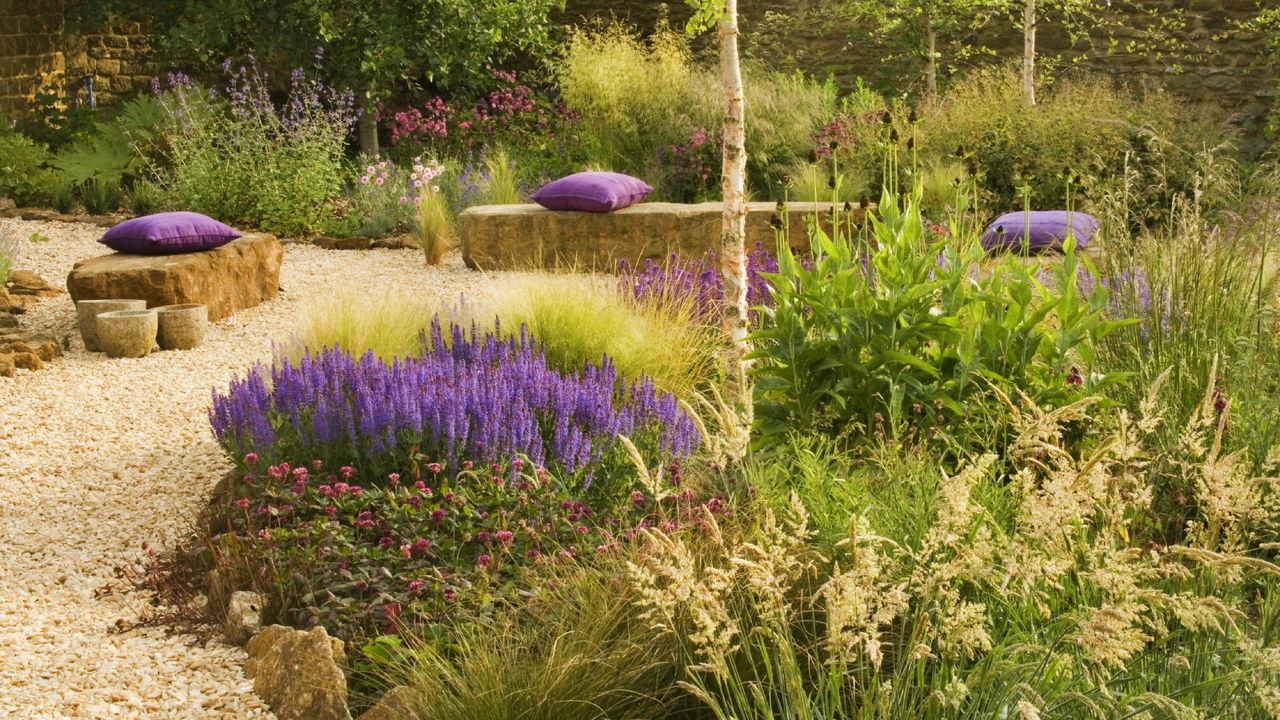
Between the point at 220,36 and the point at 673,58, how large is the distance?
Answer: 4.16 meters

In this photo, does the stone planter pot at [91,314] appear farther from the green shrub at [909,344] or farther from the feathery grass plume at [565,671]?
the feathery grass plume at [565,671]

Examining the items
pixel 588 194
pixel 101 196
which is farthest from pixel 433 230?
pixel 101 196

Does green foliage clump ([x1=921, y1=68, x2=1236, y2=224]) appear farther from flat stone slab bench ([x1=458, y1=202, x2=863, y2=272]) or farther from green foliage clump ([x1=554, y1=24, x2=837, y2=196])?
flat stone slab bench ([x1=458, y1=202, x2=863, y2=272])

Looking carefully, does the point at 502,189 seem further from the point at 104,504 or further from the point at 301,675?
the point at 301,675

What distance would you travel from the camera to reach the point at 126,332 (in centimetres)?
625

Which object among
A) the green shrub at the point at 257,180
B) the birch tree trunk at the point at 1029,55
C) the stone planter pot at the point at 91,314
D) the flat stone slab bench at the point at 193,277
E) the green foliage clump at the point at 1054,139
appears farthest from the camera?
the birch tree trunk at the point at 1029,55

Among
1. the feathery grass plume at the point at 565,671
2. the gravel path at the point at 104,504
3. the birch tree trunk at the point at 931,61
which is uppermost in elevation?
the birch tree trunk at the point at 931,61

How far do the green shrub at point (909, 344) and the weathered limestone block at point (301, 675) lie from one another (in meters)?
1.55

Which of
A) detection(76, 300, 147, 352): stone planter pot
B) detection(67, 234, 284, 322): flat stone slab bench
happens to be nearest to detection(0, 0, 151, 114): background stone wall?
detection(67, 234, 284, 322): flat stone slab bench

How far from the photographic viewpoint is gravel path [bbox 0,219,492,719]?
3.00 metres

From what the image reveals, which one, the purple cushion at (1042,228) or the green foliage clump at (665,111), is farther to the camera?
the green foliage clump at (665,111)

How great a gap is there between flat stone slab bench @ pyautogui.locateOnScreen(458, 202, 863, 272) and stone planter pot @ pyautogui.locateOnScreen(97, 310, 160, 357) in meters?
2.56

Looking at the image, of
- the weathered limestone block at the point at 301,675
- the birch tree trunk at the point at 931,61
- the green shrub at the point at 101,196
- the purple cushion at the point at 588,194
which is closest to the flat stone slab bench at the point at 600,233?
the purple cushion at the point at 588,194

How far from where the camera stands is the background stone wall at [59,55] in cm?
1216
